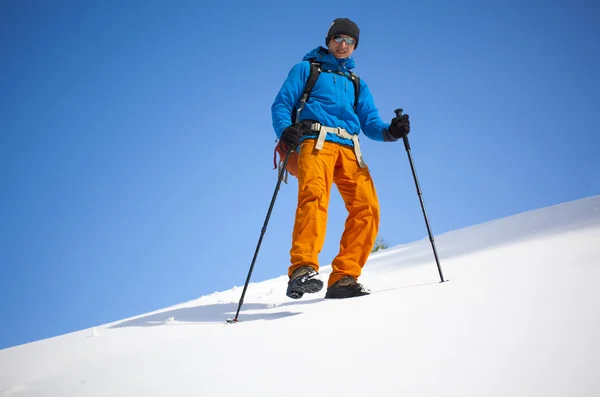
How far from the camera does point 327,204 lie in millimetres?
3916

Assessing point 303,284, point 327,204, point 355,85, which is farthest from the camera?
point 355,85

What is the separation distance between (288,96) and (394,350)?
9.17ft

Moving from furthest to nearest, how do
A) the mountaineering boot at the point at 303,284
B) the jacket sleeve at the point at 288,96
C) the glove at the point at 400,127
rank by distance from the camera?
1. the glove at the point at 400,127
2. the jacket sleeve at the point at 288,96
3. the mountaineering boot at the point at 303,284

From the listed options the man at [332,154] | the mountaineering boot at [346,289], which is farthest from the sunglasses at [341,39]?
the mountaineering boot at [346,289]

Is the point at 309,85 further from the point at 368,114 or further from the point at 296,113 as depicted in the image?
the point at 368,114

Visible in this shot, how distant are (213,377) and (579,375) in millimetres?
1374

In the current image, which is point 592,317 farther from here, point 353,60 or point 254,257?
point 353,60

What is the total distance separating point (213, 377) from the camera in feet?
6.39

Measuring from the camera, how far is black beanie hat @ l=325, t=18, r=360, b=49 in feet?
14.0

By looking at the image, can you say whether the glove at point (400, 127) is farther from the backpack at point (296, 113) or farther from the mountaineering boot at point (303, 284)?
the mountaineering boot at point (303, 284)

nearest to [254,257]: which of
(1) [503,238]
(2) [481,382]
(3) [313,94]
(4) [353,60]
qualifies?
(3) [313,94]

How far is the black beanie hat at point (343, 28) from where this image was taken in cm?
427

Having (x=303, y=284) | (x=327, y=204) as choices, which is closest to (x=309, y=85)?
(x=327, y=204)

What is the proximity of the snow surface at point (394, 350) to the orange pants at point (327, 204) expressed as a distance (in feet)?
1.88
